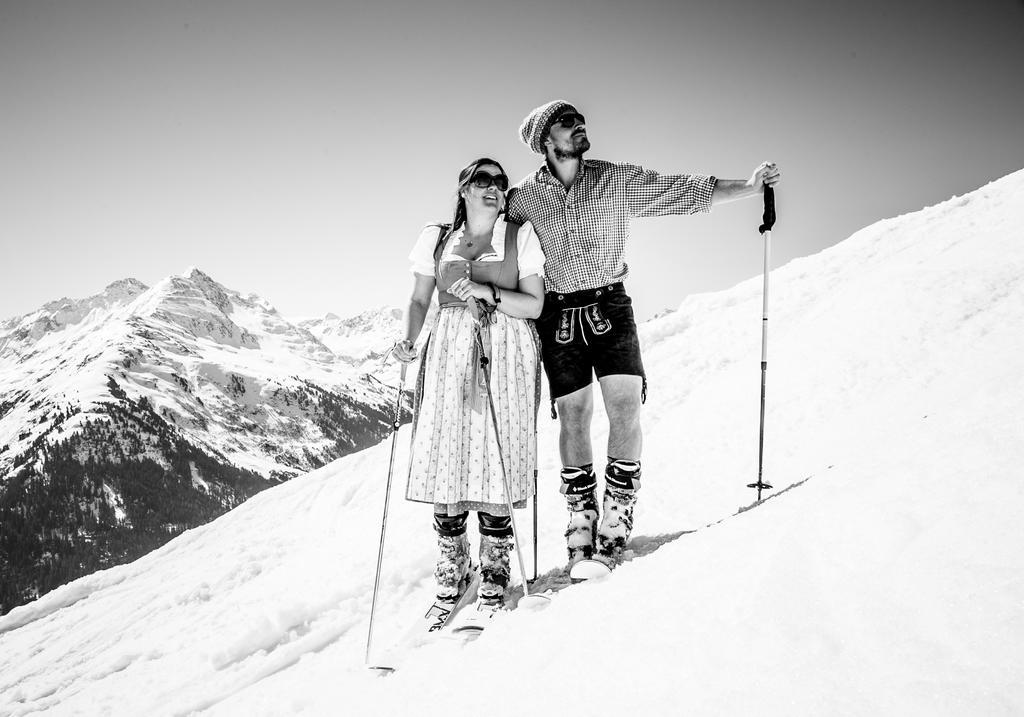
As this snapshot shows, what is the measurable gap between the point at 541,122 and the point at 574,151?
1.01ft

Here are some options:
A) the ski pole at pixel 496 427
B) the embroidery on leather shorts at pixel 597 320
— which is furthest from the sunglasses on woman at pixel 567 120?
the ski pole at pixel 496 427

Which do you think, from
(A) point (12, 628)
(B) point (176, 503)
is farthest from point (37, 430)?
Result: (A) point (12, 628)

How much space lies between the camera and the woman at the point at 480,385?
3645 millimetres

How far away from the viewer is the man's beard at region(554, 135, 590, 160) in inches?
150

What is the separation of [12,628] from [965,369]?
1422 centimetres

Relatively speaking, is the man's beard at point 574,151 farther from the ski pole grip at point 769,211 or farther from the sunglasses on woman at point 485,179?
the ski pole grip at point 769,211

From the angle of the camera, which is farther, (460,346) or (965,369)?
(965,369)

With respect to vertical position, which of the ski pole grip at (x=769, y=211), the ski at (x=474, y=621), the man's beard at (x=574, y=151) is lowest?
the ski at (x=474, y=621)

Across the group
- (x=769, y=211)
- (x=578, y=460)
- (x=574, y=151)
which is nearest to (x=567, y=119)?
(x=574, y=151)

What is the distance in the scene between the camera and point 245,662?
4.93m

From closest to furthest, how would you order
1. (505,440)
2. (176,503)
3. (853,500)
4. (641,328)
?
(853,500), (505,440), (641,328), (176,503)

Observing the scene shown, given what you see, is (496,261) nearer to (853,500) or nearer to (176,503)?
(853,500)

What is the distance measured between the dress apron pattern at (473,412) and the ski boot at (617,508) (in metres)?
0.54

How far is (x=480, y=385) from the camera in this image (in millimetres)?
3756
